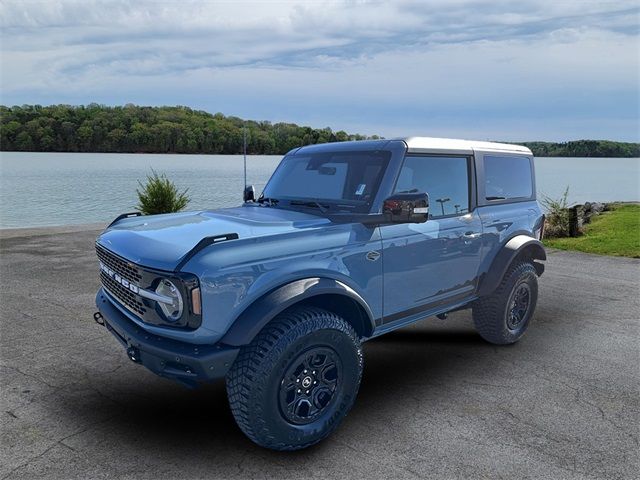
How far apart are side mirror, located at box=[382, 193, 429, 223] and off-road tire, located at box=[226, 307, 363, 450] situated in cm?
84

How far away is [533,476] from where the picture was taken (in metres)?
2.98

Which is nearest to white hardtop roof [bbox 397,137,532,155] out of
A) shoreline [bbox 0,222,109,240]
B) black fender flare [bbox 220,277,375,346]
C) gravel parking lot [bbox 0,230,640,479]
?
black fender flare [bbox 220,277,375,346]

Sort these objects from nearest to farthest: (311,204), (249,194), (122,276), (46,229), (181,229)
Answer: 1. (122,276)
2. (181,229)
3. (311,204)
4. (249,194)
5. (46,229)

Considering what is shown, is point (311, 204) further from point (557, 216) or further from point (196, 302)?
point (557, 216)

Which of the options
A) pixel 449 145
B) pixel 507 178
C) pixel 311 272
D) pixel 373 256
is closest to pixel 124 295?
pixel 311 272

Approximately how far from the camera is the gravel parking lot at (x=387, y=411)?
10.2 ft

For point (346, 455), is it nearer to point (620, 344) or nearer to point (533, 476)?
point (533, 476)

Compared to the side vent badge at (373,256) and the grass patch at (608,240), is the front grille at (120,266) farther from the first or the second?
the grass patch at (608,240)

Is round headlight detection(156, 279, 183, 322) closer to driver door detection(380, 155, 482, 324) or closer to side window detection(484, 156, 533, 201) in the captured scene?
driver door detection(380, 155, 482, 324)

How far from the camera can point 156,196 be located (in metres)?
14.6

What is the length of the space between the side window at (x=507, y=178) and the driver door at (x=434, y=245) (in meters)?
0.39

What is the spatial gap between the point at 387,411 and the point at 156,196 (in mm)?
12254

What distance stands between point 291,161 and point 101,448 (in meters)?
2.93

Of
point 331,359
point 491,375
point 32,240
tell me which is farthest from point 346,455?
point 32,240
